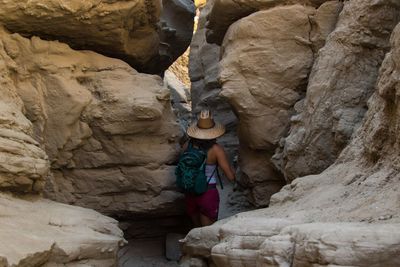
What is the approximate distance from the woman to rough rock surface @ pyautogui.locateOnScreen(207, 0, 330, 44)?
1191 millimetres

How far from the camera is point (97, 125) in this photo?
6293 millimetres

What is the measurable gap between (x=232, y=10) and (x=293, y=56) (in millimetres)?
971

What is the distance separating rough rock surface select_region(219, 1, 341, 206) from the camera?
6438 mm

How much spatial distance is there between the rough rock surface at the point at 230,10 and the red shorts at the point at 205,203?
6.86ft

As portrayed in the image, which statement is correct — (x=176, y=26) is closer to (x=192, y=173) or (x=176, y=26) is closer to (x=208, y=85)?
(x=208, y=85)

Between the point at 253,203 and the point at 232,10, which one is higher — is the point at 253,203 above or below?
below

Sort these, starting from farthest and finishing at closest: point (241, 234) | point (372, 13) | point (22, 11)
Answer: point (22, 11), point (372, 13), point (241, 234)

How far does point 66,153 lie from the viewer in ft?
20.4

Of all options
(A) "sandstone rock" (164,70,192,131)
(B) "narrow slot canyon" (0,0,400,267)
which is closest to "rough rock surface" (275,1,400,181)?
(B) "narrow slot canyon" (0,0,400,267)

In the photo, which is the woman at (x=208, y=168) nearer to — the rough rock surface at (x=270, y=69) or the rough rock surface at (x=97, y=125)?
the rough rock surface at (x=97, y=125)

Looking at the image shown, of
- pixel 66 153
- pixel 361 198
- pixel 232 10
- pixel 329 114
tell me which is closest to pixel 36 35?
pixel 66 153

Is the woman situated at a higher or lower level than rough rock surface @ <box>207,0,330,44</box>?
lower

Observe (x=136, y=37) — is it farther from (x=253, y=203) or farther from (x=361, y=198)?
(x=361, y=198)

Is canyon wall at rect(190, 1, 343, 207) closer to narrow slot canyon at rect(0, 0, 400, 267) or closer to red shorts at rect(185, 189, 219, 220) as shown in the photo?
narrow slot canyon at rect(0, 0, 400, 267)
